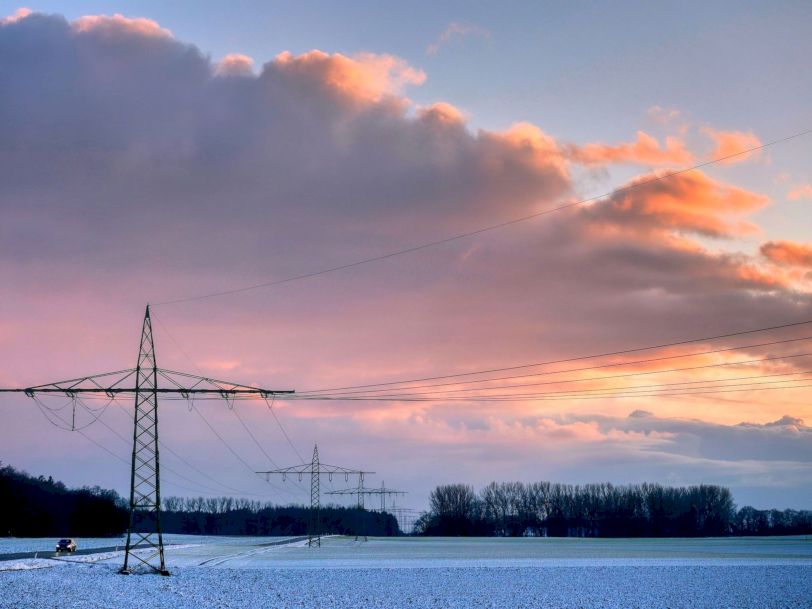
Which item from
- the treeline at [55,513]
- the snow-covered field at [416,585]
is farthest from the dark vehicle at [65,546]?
the treeline at [55,513]

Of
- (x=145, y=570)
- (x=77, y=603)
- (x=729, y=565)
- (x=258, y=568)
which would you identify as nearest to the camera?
(x=77, y=603)

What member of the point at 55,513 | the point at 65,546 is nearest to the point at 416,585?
the point at 65,546

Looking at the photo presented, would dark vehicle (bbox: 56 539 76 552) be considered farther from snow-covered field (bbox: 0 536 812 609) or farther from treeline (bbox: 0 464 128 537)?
treeline (bbox: 0 464 128 537)

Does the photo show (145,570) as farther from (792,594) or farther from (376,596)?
(792,594)

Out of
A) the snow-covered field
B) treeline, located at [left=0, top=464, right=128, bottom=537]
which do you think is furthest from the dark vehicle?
treeline, located at [left=0, top=464, right=128, bottom=537]

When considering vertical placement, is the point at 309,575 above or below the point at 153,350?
below

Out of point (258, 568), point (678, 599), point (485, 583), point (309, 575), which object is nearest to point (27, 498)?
point (258, 568)

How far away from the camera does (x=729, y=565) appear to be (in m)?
75.5

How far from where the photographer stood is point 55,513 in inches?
6526

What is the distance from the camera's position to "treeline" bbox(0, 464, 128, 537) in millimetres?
140250

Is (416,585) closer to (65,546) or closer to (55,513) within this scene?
(65,546)

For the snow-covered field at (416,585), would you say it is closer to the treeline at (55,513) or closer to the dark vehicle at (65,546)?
the dark vehicle at (65,546)

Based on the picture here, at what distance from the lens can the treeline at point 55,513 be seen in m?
140

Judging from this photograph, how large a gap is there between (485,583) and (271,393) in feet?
63.4
